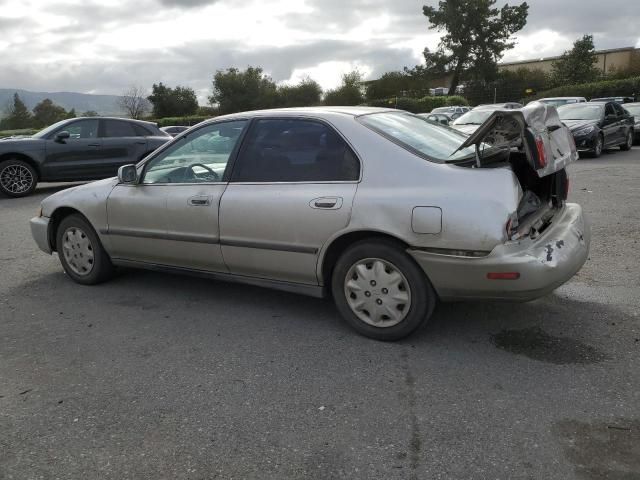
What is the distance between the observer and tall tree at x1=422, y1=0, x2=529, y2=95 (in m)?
58.0

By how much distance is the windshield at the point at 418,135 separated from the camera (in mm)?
3855

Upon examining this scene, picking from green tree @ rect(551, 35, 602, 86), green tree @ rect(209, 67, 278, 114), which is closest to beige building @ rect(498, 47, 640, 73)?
green tree @ rect(551, 35, 602, 86)

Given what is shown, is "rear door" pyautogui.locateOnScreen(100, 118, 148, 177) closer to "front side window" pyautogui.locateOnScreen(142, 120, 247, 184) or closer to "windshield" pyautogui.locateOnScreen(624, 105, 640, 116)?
"front side window" pyautogui.locateOnScreen(142, 120, 247, 184)

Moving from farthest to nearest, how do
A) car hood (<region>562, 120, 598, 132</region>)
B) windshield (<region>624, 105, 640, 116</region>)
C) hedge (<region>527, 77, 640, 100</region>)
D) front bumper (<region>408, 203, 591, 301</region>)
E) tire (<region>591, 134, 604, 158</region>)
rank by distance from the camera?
1. hedge (<region>527, 77, 640, 100</region>)
2. windshield (<region>624, 105, 640, 116</region>)
3. car hood (<region>562, 120, 598, 132</region>)
4. tire (<region>591, 134, 604, 158</region>)
5. front bumper (<region>408, 203, 591, 301</region>)

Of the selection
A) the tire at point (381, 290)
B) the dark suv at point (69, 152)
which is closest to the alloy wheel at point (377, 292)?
the tire at point (381, 290)

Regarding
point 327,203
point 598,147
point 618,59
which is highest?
point 618,59

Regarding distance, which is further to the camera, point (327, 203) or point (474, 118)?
point (474, 118)

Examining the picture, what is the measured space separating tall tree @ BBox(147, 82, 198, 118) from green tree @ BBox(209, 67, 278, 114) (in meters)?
3.76

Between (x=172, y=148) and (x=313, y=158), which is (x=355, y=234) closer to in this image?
(x=313, y=158)

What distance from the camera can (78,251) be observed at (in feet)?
17.5

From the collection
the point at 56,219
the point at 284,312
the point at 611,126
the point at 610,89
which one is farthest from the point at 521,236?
the point at 610,89

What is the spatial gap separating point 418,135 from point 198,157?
1.77 m

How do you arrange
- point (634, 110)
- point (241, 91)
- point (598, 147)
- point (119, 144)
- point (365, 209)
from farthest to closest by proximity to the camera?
point (241, 91) < point (634, 110) < point (598, 147) < point (119, 144) < point (365, 209)

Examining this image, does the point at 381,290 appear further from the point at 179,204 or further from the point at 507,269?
the point at 179,204
